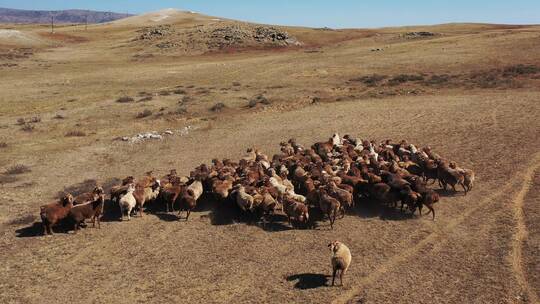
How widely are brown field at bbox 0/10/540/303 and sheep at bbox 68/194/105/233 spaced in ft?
1.16

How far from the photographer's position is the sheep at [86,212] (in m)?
14.8

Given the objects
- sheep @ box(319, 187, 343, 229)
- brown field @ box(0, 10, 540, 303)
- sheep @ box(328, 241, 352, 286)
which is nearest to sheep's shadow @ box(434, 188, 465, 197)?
brown field @ box(0, 10, 540, 303)

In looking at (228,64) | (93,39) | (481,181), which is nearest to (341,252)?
(481,181)

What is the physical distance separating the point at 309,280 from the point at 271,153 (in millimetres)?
12685

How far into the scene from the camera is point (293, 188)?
17625 mm

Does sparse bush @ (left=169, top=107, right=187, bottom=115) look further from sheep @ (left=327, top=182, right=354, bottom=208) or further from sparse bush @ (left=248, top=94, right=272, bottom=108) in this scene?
sheep @ (left=327, top=182, right=354, bottom=208)

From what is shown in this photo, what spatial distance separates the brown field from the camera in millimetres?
11938

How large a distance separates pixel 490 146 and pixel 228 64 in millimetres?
41961

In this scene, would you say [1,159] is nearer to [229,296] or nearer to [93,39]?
[229,296]

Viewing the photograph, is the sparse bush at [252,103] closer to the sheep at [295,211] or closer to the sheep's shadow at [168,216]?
the sheep's shadow at [168,216]

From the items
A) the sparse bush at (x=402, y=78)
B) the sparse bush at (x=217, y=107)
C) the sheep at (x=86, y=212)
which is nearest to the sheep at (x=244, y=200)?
the sheep at (x=86, y=212)

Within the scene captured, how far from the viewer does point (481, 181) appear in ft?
61.9

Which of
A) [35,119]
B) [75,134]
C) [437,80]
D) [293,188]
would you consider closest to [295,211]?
[293,188]

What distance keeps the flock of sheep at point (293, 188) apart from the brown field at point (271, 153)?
56 centimetres
